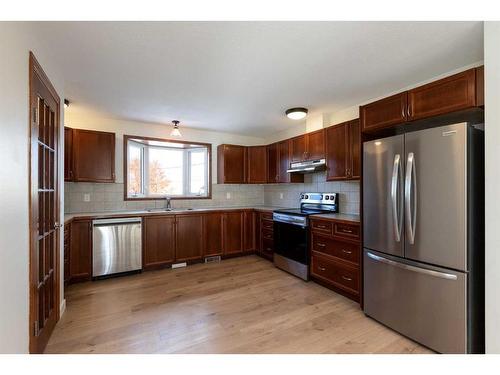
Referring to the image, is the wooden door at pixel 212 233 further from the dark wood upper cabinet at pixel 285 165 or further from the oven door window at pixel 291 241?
the dark wood upper cabinet at pixel 285 165

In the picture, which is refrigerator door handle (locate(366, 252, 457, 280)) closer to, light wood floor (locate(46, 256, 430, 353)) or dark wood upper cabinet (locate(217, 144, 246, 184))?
light wood floor (locate(46, 256, 430, 353))

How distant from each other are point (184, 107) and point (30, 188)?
6.90 ft

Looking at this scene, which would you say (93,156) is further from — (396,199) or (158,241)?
(396,199)

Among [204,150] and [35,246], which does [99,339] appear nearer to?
[35,246]

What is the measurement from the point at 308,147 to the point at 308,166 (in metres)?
0.32

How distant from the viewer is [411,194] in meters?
1.86

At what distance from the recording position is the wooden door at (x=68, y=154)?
10.3ft

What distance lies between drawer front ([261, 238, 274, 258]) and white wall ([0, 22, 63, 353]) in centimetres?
304

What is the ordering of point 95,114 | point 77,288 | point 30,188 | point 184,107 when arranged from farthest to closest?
point 95,114
point 184,107
point 77,288
point 30,188

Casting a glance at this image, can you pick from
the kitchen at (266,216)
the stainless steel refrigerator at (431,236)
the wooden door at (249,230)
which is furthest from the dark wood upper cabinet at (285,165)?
the stainless steel refrigerator at (431,236)

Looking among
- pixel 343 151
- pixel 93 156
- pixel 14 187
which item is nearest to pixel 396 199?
pixel 343 151

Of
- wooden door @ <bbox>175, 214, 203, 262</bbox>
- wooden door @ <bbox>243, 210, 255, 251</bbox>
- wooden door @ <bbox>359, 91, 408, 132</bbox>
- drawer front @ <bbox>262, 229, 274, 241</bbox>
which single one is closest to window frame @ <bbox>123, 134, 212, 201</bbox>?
wooden door @ <bbox>175, 214, 203, 262</bbox>

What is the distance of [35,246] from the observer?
4.94 ft

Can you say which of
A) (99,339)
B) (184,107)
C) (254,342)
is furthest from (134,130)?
(254,342)
